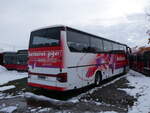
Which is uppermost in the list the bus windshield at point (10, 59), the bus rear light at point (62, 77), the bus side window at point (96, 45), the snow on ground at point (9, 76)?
the bus side window at point (96, 45)

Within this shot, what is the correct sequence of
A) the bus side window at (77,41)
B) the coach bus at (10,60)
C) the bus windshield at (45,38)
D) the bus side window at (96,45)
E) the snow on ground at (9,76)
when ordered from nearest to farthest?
the bus windshield at (45,38)
the bus side window at (77,41)
the bus side window at (96,45)
the snow on ground at (9,76)
the coach bus at (10,60)

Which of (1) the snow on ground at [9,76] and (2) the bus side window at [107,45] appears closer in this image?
(2) the bus side window at [107,45]

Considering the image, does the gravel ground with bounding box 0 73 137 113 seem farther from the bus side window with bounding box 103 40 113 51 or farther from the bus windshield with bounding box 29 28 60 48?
the bus side window with bounding box 103 40 113 51

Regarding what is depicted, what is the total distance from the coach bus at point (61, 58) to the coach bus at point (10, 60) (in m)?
11.7

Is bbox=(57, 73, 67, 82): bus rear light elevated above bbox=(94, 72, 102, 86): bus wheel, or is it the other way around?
bbox=(57, 73, 67, 82): bus rear light

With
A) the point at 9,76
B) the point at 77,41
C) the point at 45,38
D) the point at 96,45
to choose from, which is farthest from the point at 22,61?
the point at 77,41

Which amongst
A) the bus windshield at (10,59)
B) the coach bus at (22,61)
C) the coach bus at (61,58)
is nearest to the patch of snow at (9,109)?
the coach bus at (61,58)

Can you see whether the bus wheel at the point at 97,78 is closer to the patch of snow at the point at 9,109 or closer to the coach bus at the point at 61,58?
the coach bus at the point at 61,58

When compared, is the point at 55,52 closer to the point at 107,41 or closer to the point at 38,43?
the point at 38,43

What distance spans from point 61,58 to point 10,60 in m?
14.4

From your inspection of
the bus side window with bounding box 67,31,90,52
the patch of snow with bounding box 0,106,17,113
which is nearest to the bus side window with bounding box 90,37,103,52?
the bus side window with bounding box 67,31,90,52

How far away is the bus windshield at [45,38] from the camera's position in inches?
263

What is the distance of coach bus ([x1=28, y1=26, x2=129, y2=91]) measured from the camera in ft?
21.1

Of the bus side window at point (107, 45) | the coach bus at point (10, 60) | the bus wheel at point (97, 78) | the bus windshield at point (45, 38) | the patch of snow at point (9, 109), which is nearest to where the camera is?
the patch of snow at point (9, 109)
